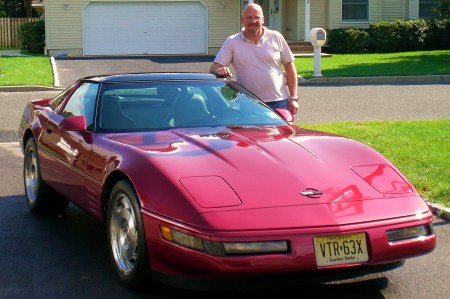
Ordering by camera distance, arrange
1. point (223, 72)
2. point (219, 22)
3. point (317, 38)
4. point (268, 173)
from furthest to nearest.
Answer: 1. point (219, 22)
2. point (317, 38)
3. point (223, 72)
4. point (268, 173)

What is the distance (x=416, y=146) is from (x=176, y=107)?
472 cm

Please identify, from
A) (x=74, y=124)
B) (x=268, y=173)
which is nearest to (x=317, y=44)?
(x=74, y=124)

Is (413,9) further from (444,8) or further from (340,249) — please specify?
(340,249)

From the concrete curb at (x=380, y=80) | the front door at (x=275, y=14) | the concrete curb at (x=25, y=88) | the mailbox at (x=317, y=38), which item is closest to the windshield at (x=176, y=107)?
the concrete curb at (x=25, y=88)

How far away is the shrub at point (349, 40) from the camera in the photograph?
31.1 m

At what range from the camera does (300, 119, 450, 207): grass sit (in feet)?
26.9

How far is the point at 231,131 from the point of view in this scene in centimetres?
607

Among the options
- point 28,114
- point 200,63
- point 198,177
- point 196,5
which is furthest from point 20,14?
point 198,177

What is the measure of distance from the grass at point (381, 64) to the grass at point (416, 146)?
1000 centimetres

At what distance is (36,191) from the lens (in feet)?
24.4

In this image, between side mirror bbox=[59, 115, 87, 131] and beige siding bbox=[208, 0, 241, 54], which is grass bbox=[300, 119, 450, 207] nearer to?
side mirror bbox=[59, 115, 87, 131]

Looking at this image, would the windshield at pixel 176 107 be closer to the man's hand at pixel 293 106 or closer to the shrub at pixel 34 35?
the man's hand at pixel 293 106

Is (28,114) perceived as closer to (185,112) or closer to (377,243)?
(185,112)

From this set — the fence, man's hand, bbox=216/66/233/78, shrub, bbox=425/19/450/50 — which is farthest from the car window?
the fence
